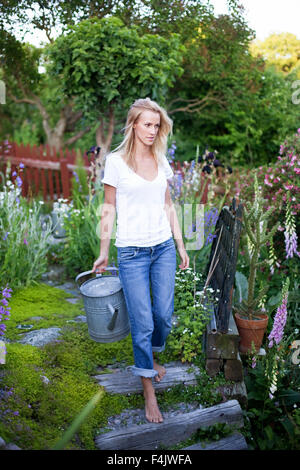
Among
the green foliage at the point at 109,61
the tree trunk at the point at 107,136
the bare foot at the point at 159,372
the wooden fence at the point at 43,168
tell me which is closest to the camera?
the bare foot at the point at 159,372

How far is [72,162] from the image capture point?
7281 millimetres

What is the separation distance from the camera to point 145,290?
Answer: 238 centimetres

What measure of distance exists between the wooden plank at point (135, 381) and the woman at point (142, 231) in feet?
0.89

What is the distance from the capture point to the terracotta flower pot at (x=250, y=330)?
304cm

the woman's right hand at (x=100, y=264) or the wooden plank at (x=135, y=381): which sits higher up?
the woman's right hand at (x=100, y=264)

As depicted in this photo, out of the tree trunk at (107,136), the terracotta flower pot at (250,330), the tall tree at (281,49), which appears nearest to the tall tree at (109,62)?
the tree trunk at (107,136)

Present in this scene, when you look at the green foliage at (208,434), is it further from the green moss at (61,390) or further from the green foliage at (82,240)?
the green foliage at (82,240)

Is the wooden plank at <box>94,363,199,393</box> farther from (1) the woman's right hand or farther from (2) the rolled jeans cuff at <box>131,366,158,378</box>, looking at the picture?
(1) the woman's right hand

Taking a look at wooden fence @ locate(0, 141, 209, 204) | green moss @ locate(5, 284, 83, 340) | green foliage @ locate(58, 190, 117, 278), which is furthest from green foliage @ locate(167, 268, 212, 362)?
wooden fence @ locate(0, 141, 209, 204)

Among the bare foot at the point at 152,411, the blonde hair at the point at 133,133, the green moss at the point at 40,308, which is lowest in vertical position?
the bare foot at the point at 152,411

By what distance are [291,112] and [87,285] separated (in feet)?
28.8

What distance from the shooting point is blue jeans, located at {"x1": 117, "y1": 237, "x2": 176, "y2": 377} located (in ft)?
7.78

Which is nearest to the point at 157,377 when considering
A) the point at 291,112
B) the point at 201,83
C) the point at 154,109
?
the point at 154,109

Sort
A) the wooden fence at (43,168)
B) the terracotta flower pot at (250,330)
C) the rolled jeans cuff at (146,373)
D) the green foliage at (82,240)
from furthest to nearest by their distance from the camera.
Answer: the wooden fence at (43,168) → the green foliage at (82,240) → the terracotta flower pot at (250,330) → the rolled jeans cuff at (146,373)
